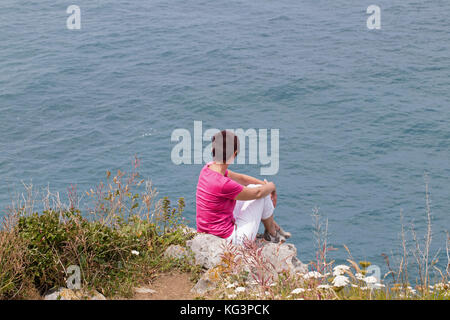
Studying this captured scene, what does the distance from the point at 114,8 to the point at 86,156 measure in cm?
1413

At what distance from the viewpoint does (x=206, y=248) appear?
6.54 metres

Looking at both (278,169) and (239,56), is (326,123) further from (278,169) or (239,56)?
(239,56)

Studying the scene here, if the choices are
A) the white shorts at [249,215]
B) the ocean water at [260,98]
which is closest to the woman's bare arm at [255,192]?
the white shorts at [249,215]

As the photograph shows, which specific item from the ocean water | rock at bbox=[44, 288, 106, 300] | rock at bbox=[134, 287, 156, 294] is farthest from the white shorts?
the ocean water

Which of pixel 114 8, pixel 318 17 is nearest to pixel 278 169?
pixel 318 17

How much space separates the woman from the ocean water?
→ 544cm

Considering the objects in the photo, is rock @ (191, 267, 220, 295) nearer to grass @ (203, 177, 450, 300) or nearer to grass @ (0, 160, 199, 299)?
grass @ (203, 177, 450, 300)

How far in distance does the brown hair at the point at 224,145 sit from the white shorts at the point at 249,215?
0.48 meters

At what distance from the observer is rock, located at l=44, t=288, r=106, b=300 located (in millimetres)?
5543

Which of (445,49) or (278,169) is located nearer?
(278,169)

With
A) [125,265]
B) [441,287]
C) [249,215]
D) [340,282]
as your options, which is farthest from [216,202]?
[441,287]

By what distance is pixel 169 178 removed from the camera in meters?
15.3
